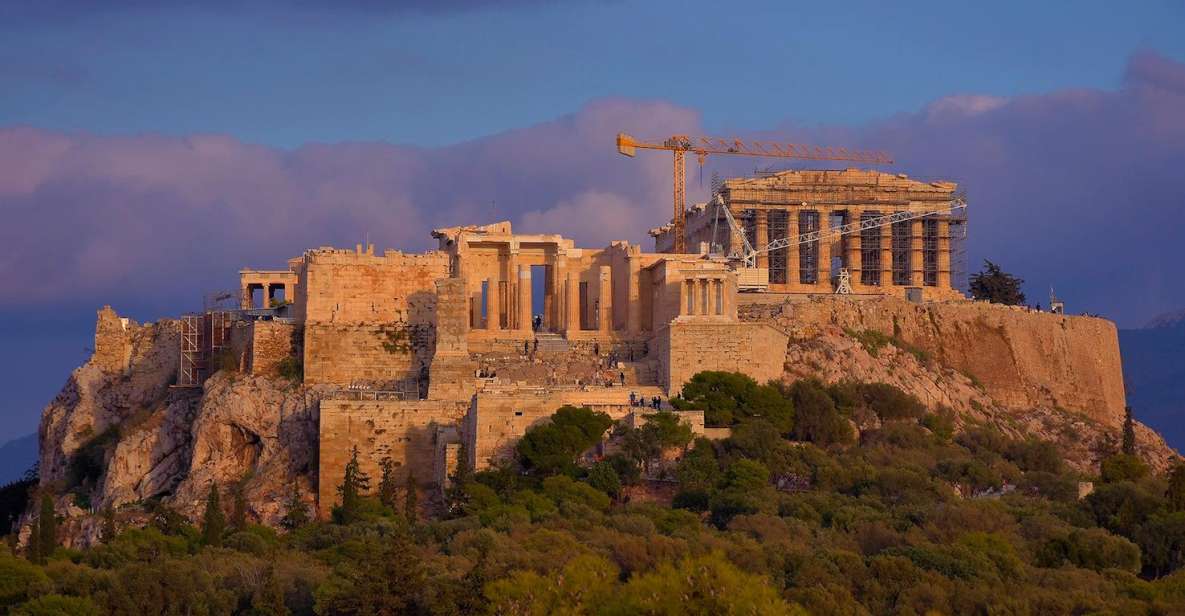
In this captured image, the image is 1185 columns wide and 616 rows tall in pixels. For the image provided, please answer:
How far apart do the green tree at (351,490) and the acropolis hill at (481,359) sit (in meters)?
0.58

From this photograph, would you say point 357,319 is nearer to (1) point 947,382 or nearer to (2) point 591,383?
(2) point 591,383

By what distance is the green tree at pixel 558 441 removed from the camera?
209 ft

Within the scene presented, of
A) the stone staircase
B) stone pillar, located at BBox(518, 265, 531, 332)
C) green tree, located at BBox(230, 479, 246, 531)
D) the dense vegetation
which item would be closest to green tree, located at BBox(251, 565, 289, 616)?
the dense vegetation

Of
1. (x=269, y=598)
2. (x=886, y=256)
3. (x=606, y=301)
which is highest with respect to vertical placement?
(x=886, y=256)

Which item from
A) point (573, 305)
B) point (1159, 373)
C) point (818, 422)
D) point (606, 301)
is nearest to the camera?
point (818, 422)

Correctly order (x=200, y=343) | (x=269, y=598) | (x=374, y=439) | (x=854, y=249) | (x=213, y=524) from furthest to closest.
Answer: (x=854, y=249) → (x=200, y=343) → (x=374, y=439) → (x=213, y=524) → (x=269, y=598)

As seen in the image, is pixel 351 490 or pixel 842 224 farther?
pixel 842 224

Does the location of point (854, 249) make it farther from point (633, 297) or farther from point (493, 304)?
point (493, 304)

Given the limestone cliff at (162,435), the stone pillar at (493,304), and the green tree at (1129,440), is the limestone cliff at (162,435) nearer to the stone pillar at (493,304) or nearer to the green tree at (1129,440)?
the stone pillar at (493,304)

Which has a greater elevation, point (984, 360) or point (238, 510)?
point (984, 360)

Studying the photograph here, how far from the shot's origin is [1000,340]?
259ft

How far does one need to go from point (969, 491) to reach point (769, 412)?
607 centimetres

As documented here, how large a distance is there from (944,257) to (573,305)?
1777cm

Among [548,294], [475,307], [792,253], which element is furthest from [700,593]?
[792,253]
